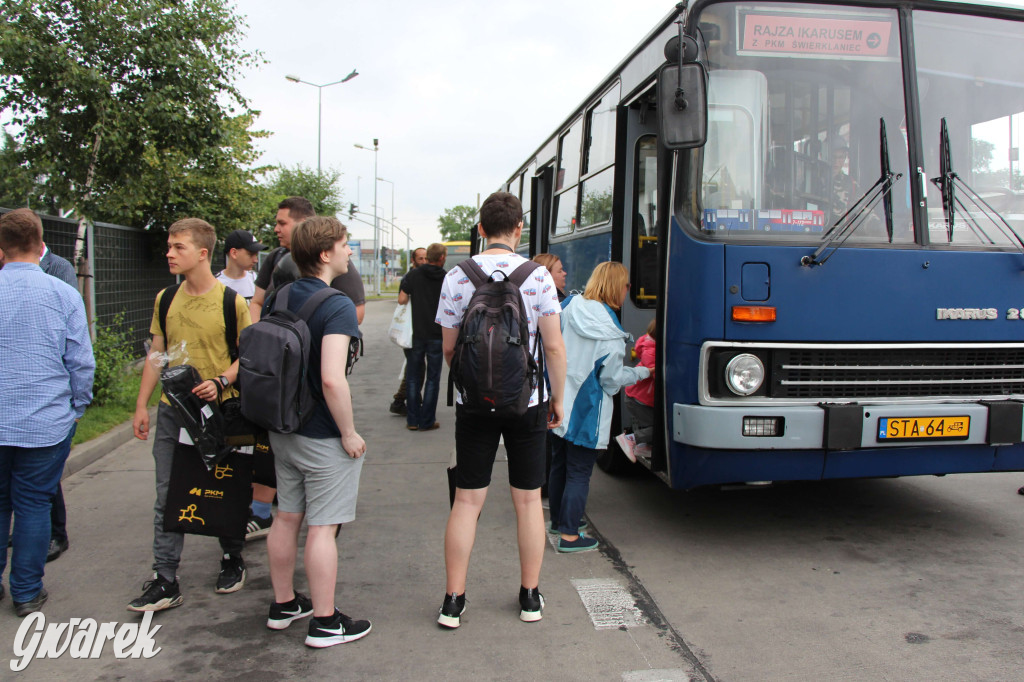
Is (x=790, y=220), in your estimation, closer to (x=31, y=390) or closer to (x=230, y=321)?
(x=230, y=321)

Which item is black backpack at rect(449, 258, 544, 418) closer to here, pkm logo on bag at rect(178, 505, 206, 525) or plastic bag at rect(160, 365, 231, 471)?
plastic bag at rect(160, 365, 231, 471)

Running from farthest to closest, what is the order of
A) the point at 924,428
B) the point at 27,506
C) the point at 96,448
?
the point at 96,448, the point at 924,428, the point at 27,506

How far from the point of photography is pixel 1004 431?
4340 mm

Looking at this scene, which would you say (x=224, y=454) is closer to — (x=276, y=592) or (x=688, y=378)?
(x=276, y=592)

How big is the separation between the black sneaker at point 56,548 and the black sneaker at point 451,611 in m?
2.40

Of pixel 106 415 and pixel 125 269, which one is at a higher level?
pixel 125 269

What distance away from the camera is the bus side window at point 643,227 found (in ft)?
18.6

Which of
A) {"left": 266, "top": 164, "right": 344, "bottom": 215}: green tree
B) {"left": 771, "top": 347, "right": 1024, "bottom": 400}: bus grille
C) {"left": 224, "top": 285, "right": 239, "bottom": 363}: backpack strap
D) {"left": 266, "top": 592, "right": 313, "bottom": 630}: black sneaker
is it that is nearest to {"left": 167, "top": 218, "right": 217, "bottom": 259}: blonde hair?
{"left": 224, "top": 285, "right": 239, "bottom": 363}: backpack strap

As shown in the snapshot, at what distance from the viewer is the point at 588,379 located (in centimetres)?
458

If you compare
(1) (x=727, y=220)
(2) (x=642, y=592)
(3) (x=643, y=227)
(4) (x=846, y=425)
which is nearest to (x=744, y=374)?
(4) (x=846, y=425)

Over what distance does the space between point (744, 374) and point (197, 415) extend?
8.88 ft

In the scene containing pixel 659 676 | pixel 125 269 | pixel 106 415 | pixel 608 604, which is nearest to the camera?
pixel 659 676

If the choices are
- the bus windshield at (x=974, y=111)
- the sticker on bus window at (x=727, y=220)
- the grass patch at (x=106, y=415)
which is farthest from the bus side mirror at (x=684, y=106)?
the grass patch at (x=106, y=415)

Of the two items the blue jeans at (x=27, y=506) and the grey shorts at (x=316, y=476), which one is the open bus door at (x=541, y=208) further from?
the blue jeans at (x=27, y=506)
